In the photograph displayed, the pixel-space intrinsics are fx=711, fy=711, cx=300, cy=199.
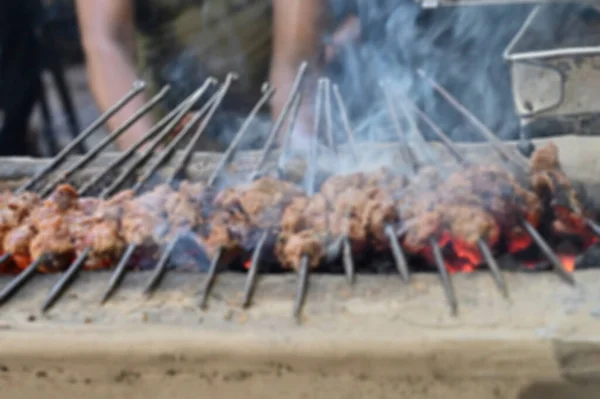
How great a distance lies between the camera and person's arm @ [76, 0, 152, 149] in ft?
14.6

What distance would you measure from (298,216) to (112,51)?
8.60ft

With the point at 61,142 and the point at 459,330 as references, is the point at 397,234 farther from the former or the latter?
the point at 61,142

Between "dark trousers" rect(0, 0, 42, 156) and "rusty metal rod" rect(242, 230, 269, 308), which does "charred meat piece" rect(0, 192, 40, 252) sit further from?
"dark trousers" rect(0, 0, 42, 156)

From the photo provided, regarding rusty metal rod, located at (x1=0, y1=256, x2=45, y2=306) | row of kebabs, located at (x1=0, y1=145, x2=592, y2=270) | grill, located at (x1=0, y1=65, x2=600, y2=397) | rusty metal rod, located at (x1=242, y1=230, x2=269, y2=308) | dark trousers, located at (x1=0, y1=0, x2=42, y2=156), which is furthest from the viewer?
dark trousers, located at (x1=0, y1=0, x2=42, y2=156)

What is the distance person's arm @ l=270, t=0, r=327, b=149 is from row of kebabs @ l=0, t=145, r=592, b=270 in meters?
1.98

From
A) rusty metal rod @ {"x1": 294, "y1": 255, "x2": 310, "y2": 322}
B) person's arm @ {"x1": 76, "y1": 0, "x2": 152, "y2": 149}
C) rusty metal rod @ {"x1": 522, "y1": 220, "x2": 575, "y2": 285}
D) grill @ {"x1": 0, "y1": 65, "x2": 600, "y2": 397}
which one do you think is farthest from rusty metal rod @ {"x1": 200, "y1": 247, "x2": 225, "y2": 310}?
person's arm @ {"x1": 76, "y1": 0, "x2": 152, "y2": 149}

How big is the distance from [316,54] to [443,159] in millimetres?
1747

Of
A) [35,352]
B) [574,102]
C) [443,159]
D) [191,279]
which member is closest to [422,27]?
[574,102]

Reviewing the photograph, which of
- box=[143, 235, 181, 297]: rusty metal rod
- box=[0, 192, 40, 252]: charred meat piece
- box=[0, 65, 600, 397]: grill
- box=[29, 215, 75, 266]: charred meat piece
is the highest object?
box=[0, 192, 40, 252]: charred meat piece

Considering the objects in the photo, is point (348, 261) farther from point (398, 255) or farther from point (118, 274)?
point (118, 274)

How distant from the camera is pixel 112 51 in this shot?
4.43 metres

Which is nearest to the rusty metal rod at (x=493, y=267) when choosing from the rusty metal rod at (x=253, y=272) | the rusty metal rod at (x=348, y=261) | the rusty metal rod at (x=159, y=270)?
the rusty metal rod at (x=348, y=261)

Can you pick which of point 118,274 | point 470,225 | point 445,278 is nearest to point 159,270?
point 118,274

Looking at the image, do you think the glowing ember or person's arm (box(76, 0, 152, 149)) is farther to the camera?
person's arm (box(76, 0, 152, 149))
